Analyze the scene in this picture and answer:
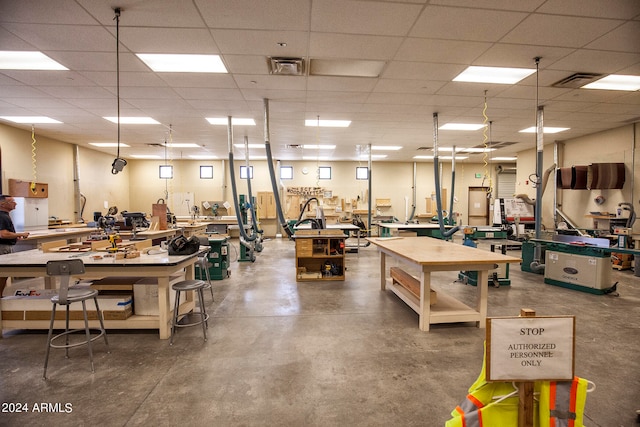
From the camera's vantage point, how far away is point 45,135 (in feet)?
25.3

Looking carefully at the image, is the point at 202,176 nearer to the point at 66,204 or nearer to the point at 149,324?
the point at 66,204

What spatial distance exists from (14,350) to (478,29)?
5.91 meters

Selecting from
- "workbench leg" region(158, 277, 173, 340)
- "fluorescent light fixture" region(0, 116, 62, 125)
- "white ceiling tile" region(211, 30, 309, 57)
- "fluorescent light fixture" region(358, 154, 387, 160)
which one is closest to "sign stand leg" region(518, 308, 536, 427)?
"workbench leg" region(158, 277, 173, 340)

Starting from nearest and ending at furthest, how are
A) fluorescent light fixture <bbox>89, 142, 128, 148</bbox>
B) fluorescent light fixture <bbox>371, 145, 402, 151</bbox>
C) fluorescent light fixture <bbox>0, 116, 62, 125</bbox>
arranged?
fluorescent light fixture <bbox>0, 116, 62, 125</bbox> < fluorescent light fixture <bbox>89, 142, 128, 148</bbox> < fluorescent light fixture <bbox>371, 145, 402, 151</bbox>

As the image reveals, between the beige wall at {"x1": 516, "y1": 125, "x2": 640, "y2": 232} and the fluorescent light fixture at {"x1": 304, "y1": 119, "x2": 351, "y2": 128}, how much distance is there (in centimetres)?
677

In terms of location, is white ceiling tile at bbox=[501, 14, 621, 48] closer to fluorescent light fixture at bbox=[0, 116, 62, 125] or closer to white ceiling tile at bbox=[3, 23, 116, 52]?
white ceiling tile at bbox=[3, 23, 116, 52]

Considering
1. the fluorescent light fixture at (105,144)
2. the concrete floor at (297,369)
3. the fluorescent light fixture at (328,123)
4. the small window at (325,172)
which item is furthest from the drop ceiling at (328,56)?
the small window at (325,172)

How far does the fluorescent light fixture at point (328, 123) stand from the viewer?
6.54m

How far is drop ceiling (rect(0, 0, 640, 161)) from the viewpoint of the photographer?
2.72 m

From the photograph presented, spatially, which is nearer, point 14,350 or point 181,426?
point 181,426

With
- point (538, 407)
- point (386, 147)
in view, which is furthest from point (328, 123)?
point (538, 407)

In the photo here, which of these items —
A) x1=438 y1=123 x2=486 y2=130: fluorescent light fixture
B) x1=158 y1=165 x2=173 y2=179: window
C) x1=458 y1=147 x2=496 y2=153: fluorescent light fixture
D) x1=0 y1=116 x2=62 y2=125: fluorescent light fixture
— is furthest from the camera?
x1=158 y1=165 x2=173 y2=179: window

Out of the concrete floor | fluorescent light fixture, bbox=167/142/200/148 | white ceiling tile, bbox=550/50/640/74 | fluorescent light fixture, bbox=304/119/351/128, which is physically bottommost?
the concrete floor

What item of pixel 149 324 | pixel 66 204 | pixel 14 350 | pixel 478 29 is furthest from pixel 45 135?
pixel 478 29
